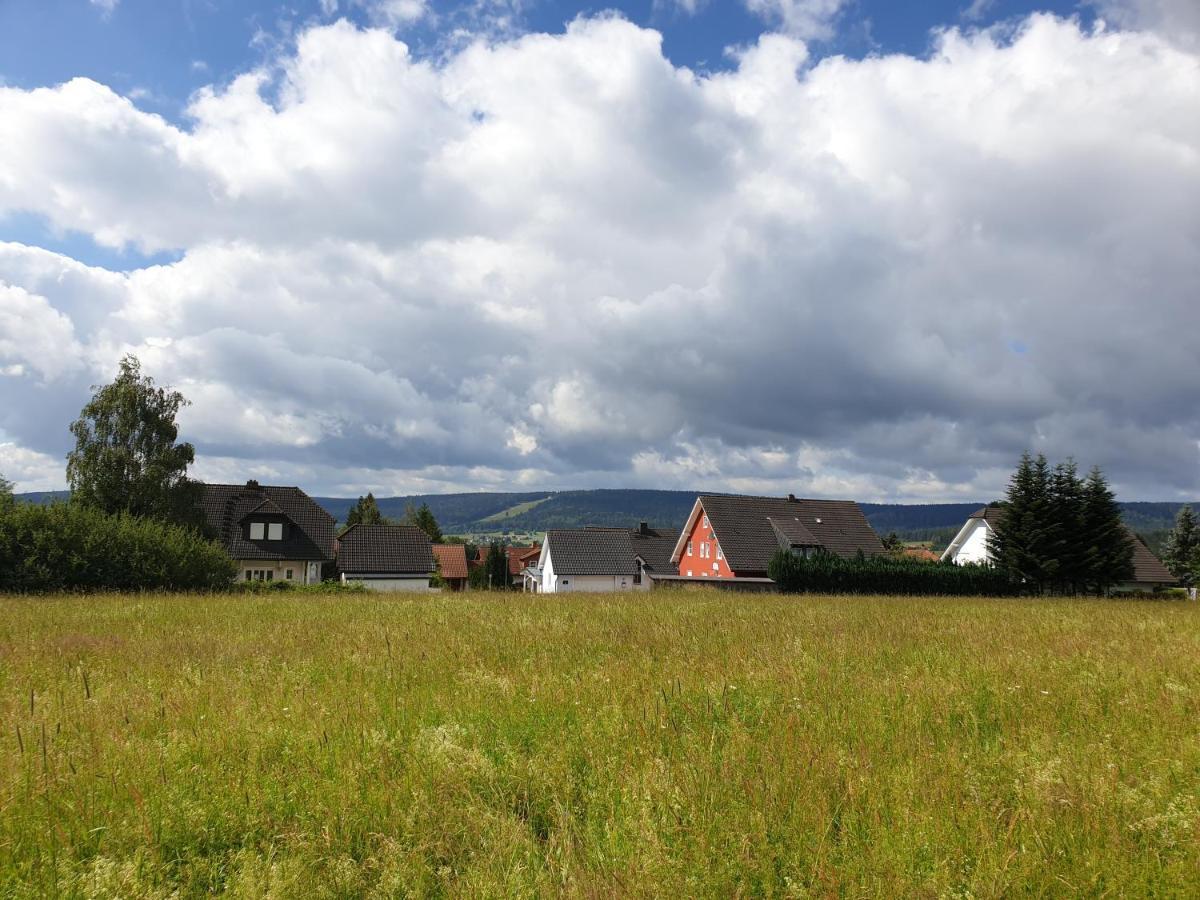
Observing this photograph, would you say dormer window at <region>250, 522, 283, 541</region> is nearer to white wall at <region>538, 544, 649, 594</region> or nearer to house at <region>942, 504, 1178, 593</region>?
white wall at <region>538, 544, 649, 594</region>

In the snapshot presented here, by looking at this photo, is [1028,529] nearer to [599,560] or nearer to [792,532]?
[792,532]

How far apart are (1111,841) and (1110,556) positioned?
46570mm

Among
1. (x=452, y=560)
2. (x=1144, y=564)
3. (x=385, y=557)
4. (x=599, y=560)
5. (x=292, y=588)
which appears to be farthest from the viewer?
(x=452, y=560)

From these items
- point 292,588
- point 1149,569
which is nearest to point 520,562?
point 1149,569

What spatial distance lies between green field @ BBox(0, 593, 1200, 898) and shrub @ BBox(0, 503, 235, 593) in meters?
19.6

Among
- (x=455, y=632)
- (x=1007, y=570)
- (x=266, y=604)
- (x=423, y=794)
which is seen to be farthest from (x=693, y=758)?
(x=1007, y=570)

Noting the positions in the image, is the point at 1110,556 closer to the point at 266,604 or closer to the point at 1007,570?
the point at 1007,570

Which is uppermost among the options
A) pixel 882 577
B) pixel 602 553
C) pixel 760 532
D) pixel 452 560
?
pixel 760 532

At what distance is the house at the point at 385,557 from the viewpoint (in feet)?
181

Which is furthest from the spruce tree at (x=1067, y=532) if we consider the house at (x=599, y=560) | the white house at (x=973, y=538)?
the house at (x=599, y=560)

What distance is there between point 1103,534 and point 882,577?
14.4m

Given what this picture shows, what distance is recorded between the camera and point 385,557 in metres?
56.5

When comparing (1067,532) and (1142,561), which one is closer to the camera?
(1067,532)

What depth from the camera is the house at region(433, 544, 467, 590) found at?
9038 centimetres
